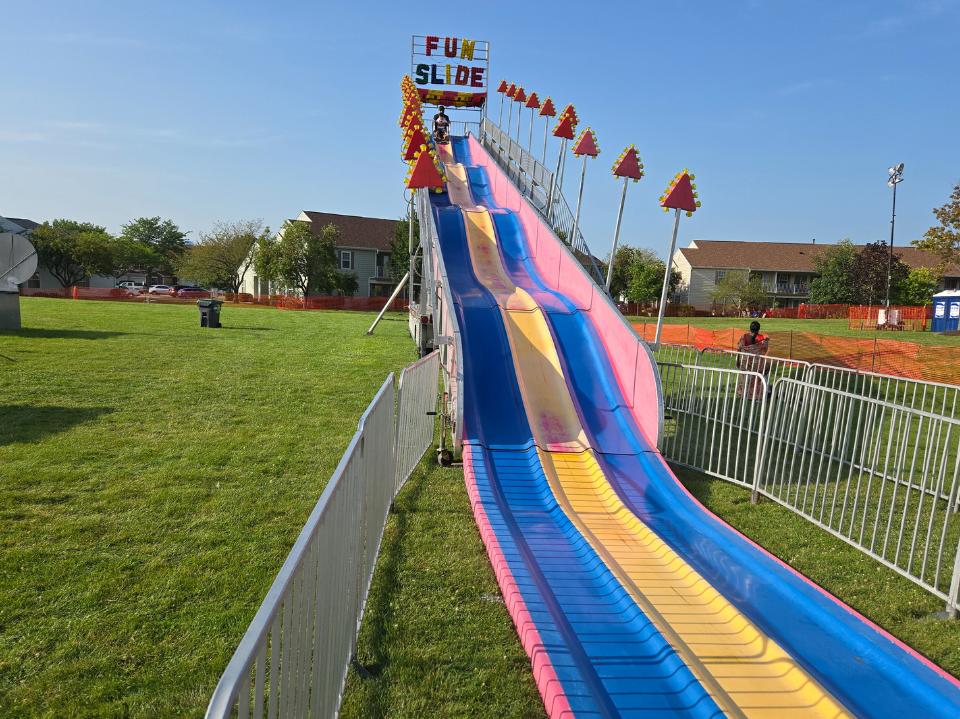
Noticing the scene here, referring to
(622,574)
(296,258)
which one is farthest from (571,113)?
(296,258)

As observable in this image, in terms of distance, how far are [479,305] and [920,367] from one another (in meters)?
12.3

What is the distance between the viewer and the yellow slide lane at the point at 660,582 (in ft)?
13.0

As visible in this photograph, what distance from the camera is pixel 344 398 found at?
39.7 ft

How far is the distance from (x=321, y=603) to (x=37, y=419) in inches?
331

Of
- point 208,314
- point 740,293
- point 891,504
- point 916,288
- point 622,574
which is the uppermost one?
point 916,288

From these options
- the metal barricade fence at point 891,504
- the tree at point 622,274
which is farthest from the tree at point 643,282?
the metal barricade fence at point 891,504

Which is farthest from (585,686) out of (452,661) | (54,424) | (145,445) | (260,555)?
(54,424)

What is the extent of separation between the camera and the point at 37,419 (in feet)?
30.3

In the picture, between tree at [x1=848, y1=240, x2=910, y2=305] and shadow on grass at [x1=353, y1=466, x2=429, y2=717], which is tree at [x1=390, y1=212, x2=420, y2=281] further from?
shadow on grass at [x1=353, y1=466, x2=429, y2=717]

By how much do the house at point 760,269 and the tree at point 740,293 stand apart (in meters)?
6.30

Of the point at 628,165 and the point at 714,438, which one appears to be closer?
the point at 714,438

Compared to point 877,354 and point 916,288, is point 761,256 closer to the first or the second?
point 916,288

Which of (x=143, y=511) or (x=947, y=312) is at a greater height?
(x=947, y=312)

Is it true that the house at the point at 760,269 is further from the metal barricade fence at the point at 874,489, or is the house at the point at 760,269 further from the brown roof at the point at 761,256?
the metal barricade fence at the point at 874,489
